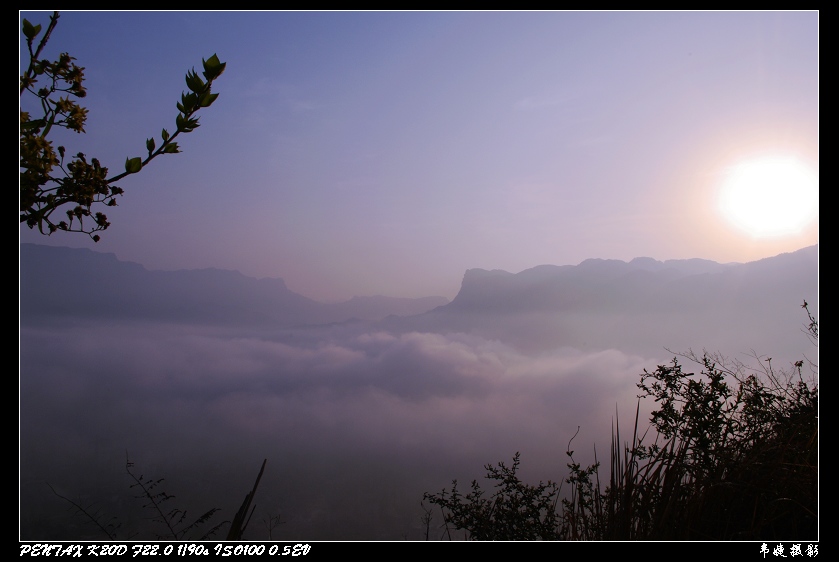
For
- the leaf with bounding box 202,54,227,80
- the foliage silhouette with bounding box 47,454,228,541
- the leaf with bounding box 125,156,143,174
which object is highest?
the leaf with bounding box 202,54,227,80

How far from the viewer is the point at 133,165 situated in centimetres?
177

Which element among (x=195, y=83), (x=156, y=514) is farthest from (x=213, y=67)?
(x=156, y=514)

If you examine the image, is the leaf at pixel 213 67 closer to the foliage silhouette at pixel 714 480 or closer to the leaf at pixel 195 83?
the leaf at pixel 195 83

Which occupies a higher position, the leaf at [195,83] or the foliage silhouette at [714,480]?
the leaf at [195,83]

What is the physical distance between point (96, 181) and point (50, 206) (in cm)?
19

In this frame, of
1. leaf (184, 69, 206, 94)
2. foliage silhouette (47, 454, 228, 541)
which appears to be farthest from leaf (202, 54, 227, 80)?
foliage silhouette (47, 454, 228, 541)

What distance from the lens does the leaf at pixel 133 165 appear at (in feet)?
5.80

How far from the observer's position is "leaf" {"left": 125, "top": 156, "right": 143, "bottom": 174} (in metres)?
1.77

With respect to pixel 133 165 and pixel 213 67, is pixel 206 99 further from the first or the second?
pixel 133 165

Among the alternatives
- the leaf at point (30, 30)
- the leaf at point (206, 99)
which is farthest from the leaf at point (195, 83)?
the leaf at point (30, 30)

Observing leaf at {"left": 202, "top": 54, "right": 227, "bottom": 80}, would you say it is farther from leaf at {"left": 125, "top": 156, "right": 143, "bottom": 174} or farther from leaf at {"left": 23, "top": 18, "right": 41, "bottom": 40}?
leaf at {"left": 23, "top": 18, "right": 41, "bottom": 40}

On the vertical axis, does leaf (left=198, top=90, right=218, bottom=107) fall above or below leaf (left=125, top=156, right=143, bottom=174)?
above
